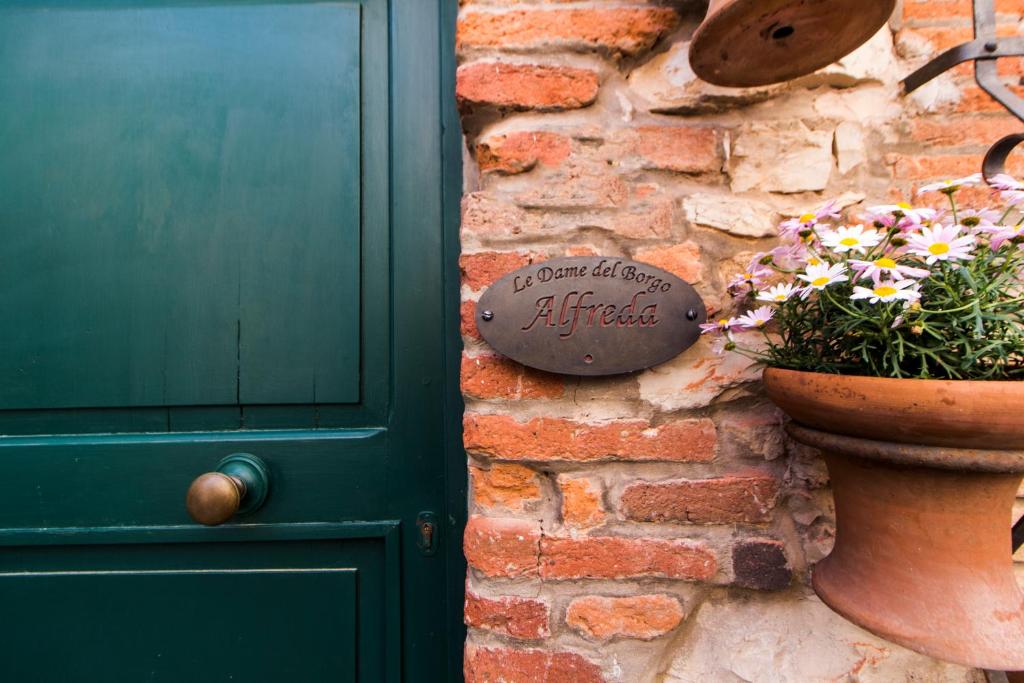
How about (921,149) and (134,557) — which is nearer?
(921,149)

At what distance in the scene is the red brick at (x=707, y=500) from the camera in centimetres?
81

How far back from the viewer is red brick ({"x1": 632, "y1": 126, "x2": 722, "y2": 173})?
0.84 meters

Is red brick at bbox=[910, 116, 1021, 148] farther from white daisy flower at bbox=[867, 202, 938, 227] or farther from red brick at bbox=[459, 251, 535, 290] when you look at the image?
red brick at bbox=[459, 251, 535, 290]

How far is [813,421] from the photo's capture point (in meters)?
0.64

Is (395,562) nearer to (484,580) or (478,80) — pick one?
(484,580)

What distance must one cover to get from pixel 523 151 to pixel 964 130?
691mm

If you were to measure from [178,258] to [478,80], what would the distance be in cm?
71

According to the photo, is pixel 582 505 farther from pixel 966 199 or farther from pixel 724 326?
pixel 966 199

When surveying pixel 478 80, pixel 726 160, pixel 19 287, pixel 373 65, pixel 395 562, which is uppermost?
pixel 373 65

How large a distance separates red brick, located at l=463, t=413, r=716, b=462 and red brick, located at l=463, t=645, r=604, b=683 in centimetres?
30

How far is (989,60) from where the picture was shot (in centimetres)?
71

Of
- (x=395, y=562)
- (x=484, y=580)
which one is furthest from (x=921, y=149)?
(x=395, y=562)

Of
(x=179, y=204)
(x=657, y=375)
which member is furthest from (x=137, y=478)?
(x=657, y=375)

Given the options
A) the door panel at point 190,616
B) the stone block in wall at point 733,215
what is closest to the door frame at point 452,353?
the door panel at point 190,616
